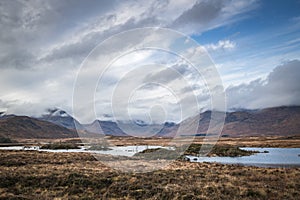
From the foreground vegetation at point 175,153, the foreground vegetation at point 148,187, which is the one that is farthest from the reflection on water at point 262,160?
the foreground vegetation at point 148,187

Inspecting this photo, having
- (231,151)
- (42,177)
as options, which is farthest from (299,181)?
(231,151)

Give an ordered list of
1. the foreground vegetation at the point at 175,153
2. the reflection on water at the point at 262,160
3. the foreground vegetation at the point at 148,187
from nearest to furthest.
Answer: the foreground vegetation at the point at 148,187
the reflection on water at the point at 262,160
the foreground vegetation at the point at 175,153

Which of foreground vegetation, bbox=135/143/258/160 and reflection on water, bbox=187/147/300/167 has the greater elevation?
foreground vegetation, bbox=135/143/258/160

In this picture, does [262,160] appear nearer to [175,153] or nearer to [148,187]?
[175,153]

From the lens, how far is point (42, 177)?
26562 millimetres

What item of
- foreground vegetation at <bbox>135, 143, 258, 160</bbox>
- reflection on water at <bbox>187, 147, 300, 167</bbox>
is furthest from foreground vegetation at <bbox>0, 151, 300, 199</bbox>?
foreground vegetation at <bbox>135, 143, 258, 160</bbox>

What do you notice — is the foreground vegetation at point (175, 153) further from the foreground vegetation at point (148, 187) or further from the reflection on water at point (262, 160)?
the foreground vegetation at point (148, 187)

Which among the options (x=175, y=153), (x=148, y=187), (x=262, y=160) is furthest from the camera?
(x=175, y=153)

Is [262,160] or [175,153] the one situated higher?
[175,153]

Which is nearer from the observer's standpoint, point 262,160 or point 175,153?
point 262,160

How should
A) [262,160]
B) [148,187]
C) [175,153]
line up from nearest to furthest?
[148,187], [262,160], [175,153]

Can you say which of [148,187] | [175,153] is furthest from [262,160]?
[148,187]

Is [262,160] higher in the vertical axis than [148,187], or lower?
lower

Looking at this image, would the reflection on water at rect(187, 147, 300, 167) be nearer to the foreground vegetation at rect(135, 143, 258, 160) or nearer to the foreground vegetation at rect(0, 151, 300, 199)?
the foreground vegetation at rect(135, 143, 258, 160)
